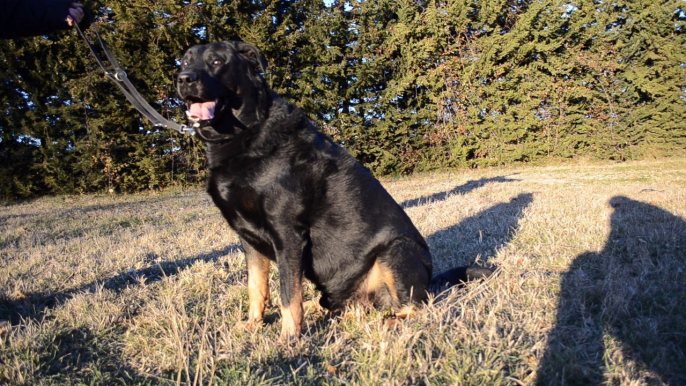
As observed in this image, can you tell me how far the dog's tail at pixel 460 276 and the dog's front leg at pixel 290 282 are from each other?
111 centimetres

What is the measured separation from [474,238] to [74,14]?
13.8 feet

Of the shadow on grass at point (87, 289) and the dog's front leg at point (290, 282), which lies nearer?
the dog's front leg at point (290, 282)

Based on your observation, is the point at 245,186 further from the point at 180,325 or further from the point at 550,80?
the point at 550,80

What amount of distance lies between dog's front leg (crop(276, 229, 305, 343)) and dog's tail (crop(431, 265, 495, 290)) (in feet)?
3.66

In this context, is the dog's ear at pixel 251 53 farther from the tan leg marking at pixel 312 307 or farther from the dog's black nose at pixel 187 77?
the tan leg marking at pixel 312 307

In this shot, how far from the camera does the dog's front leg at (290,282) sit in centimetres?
229

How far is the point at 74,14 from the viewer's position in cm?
283

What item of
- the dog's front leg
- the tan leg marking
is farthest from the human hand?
the tan leg marking

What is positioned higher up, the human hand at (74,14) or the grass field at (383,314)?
the human hand at (74,14)

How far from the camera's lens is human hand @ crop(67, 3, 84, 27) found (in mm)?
2816

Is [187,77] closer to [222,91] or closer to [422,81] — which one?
[222,91]

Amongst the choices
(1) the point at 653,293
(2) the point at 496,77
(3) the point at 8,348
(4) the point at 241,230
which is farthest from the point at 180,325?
(2) the point at 496,77

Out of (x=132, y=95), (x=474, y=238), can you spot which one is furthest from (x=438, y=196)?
(x=132, y=95)

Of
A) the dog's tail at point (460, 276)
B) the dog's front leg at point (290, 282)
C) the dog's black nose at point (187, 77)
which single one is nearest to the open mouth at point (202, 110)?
the dog's black nose at point (187, 77)
